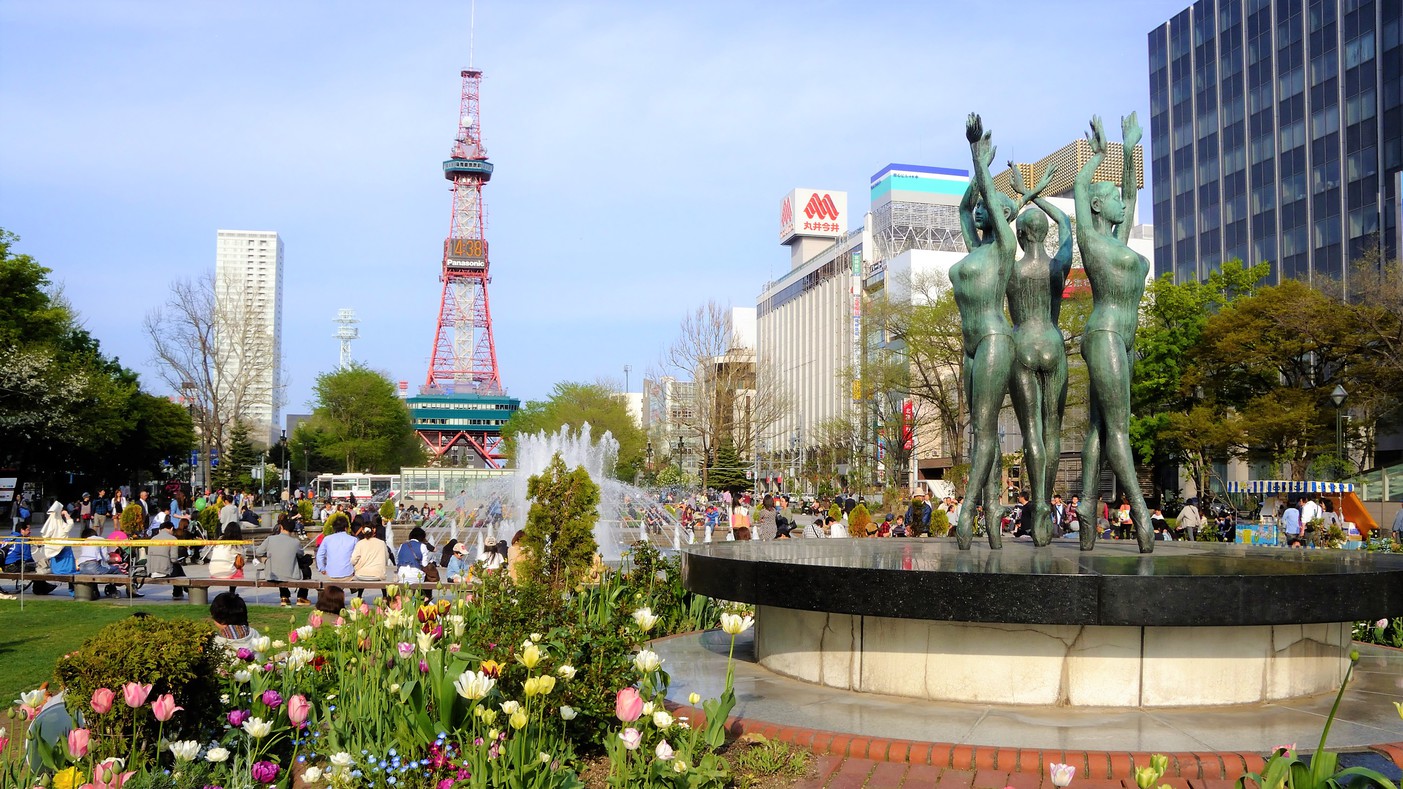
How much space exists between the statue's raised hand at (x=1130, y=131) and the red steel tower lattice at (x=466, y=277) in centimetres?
11491

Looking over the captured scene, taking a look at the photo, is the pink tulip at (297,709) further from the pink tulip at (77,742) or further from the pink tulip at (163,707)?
the pink tulip at (77,742)

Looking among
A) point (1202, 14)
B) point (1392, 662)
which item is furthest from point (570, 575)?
point (1202, 14)

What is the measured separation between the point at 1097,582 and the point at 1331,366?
38.4 meters

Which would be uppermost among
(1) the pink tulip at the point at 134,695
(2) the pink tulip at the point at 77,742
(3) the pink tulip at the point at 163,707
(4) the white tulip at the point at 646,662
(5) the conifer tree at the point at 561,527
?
(5) the conifer tree at the point at 561,527

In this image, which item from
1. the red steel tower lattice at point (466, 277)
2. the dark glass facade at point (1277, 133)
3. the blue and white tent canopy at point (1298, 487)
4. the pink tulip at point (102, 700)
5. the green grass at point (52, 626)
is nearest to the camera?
the pink tulip at point (102, 700)

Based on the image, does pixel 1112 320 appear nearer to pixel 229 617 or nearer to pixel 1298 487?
pixel 229 617

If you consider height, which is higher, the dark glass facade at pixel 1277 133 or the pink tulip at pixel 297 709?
the dark glass facade at pixel 1277 133

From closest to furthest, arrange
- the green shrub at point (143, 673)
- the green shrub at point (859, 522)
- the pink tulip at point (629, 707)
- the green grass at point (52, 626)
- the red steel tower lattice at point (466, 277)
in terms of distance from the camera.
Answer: the pink tulip at point (629, 707) → the green shrub at point (143, 673) → the green grass at point (52, 626) → the green shrub at point (859, 522) → the red steel tower lattice at point (466, 277)

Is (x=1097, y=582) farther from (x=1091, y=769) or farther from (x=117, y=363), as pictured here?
(x=117, y=363)

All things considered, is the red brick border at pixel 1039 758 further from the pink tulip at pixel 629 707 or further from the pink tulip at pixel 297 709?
the pink tulip at pixel 297 709

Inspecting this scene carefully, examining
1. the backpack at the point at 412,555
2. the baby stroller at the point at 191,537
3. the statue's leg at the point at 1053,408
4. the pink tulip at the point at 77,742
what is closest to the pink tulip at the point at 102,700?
the pink tulip at the point at 77,742

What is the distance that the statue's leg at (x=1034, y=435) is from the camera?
950 cm

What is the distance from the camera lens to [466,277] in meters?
122

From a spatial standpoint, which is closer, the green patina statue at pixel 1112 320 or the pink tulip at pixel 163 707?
the pink tulip at pixel 163 707
